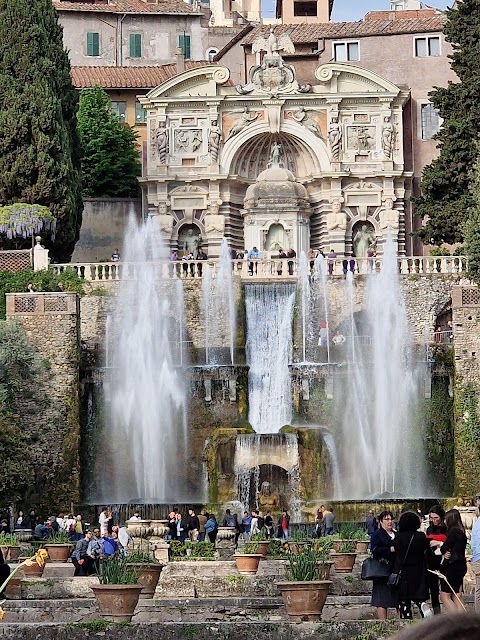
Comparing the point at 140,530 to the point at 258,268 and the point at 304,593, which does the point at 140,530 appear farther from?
the point at 258,268

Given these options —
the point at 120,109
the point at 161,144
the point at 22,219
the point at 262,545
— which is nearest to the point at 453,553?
the point at 262,545

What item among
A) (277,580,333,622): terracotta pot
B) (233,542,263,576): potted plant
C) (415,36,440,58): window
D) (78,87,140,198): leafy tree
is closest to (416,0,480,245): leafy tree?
(415,36,440,58): window

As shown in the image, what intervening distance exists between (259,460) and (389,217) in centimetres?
1854

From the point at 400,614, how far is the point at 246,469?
24853mm

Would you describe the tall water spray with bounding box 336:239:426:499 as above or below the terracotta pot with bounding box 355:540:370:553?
above

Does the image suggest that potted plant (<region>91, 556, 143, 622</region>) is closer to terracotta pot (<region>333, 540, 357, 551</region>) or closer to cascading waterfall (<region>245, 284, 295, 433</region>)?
terracotta pot (<region>333, 540, 357, 551</region>)

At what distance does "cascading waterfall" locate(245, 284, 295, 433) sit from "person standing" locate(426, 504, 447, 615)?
2777 centimetres

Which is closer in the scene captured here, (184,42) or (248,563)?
(248,563)

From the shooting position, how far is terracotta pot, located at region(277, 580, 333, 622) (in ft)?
58.5

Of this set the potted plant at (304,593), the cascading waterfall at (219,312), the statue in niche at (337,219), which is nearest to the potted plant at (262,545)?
the potted plant at (304,593)

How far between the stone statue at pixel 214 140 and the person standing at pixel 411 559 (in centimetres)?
4300

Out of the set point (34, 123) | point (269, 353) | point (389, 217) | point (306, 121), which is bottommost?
point (269, 353)

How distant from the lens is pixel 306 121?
194 ft

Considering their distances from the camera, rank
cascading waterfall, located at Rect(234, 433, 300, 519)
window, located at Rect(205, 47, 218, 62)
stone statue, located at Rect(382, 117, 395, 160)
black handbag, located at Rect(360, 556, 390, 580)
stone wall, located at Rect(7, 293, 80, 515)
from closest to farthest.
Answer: black handbag, located at Rect(360, 556, 390, 580) → cascading waterfall, located at Rect(234, 433, 300, 519) → stone wall, located at Rect(7, 293, 80, 515) → stone statue, located at Rect(382, 117, 395, 160) → window, located at Rect(205, 47, 218, 62)
